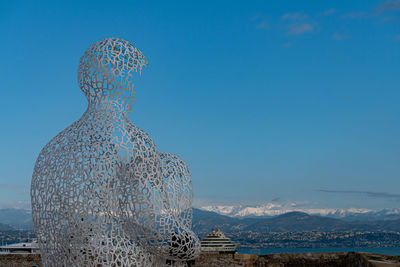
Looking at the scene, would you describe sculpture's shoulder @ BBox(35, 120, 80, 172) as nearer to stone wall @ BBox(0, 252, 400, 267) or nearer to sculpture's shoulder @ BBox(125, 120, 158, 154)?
sculpture's shoulder @ BBox(125, 120, 158, 154)

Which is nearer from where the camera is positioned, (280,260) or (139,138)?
(139,138)

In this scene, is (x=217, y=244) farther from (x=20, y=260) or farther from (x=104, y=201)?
(x=104, y=201)

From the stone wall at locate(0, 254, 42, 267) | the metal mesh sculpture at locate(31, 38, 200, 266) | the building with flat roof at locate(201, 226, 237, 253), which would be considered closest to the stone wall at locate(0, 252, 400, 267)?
the stone wall at locate(0, 254, 42, 267)

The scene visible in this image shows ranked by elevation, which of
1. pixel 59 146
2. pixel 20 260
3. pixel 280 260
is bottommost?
pixel 20 260

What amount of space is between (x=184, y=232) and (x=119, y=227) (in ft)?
3.63

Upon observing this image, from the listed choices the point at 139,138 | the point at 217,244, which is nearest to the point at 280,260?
the point at 139,138

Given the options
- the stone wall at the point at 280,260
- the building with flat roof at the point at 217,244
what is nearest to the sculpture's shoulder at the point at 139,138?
the stone wall at the point at 280,260

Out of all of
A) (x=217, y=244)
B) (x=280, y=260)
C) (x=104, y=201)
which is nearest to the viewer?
(x=104, y=201)

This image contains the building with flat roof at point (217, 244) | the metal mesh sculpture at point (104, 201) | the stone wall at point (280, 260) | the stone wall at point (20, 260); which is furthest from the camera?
the building with flat roof at point (217, 244)

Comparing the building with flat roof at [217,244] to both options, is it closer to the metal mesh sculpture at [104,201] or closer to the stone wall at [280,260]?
the stone wall at [280,260]

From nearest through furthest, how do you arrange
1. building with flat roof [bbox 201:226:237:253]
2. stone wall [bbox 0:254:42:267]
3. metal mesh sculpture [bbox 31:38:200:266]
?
metal mesh sculpture [bbox 31:38:200:266] < stone wall [bbox 0:254:42:267] < building with flat roof [bbox 201:226:237:253]

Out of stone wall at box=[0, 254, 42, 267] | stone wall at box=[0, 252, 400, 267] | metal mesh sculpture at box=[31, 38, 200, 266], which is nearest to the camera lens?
metal mesh sculpture at box=[31, 38, 200, 266]

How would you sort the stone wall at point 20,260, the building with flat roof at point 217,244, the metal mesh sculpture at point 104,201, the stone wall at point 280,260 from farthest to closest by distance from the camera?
the building with flat roof at point 217,244, the stone wall at point 20,260, the stone wall at point 280,260, the metal mesh sculpture at point 104,201

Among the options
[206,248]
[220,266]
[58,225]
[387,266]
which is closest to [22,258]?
[220,266]
